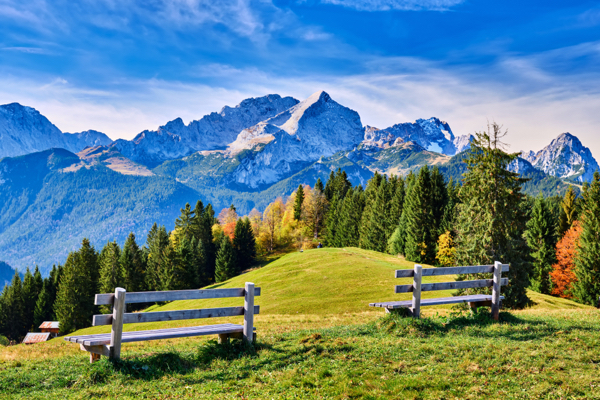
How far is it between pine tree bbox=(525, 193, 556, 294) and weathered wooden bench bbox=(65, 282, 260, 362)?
60.4 meters

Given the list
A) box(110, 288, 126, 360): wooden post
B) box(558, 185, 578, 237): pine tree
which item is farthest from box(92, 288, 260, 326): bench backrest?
box(558, 185, 578, 237): pine tree

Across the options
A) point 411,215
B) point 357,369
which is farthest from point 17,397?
point 411,215

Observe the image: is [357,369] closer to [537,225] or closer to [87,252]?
[537,225]

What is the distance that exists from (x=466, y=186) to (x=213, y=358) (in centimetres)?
2515

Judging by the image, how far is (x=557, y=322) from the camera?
1340cm

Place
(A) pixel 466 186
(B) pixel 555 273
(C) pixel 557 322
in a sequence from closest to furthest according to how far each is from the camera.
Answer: (C) pixel 557 322 → (A) pixel 466 186 → (B) pixel 555 273

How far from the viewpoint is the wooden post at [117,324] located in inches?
356

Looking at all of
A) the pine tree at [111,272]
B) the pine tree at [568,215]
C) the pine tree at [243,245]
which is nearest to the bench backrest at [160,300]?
the pine tree at [111,272]

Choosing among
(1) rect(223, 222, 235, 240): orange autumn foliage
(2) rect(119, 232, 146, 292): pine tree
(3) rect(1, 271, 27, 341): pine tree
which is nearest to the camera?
(2) rect(119, 232, 146, 292): pine tree

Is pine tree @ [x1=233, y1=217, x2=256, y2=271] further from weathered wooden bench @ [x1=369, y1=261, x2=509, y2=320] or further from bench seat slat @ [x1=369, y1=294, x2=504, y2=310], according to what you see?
weathered wooden bench @ [x1=369, y1=261, x2=509, y2=320]

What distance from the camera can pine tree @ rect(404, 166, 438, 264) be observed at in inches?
2307

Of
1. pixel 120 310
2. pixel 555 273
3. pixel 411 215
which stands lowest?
pixel 555 273

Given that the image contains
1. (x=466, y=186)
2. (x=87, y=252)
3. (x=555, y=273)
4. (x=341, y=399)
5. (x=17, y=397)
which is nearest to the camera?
(x=341, y=399)

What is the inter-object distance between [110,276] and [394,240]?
5205 cm
